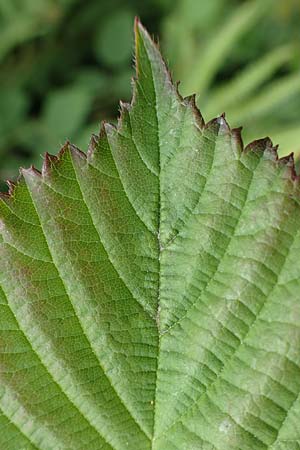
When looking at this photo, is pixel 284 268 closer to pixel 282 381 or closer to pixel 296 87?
pixel 282 381

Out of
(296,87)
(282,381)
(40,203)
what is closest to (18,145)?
(296,87)

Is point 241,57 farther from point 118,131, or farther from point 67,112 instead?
point 118,131

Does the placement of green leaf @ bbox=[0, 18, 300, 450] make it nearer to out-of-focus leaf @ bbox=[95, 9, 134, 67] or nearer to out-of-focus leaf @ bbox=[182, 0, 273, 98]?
out-of-focus leaf @ bbox=[182, 0, 273, 98]

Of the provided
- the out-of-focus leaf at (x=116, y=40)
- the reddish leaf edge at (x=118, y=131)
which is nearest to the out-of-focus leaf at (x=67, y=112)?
the out-of-focus leaf at (x=116, y=40)

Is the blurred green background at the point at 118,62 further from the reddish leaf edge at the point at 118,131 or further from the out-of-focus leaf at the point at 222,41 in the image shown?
the reddish leaf edge at the point at 118,131

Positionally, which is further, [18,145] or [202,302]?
[18,145]

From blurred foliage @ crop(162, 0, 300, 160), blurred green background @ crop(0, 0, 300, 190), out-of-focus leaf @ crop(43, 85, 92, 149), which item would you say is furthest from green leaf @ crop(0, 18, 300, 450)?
out-of-focus leaf @ crop(43, 85, 92, 149)
